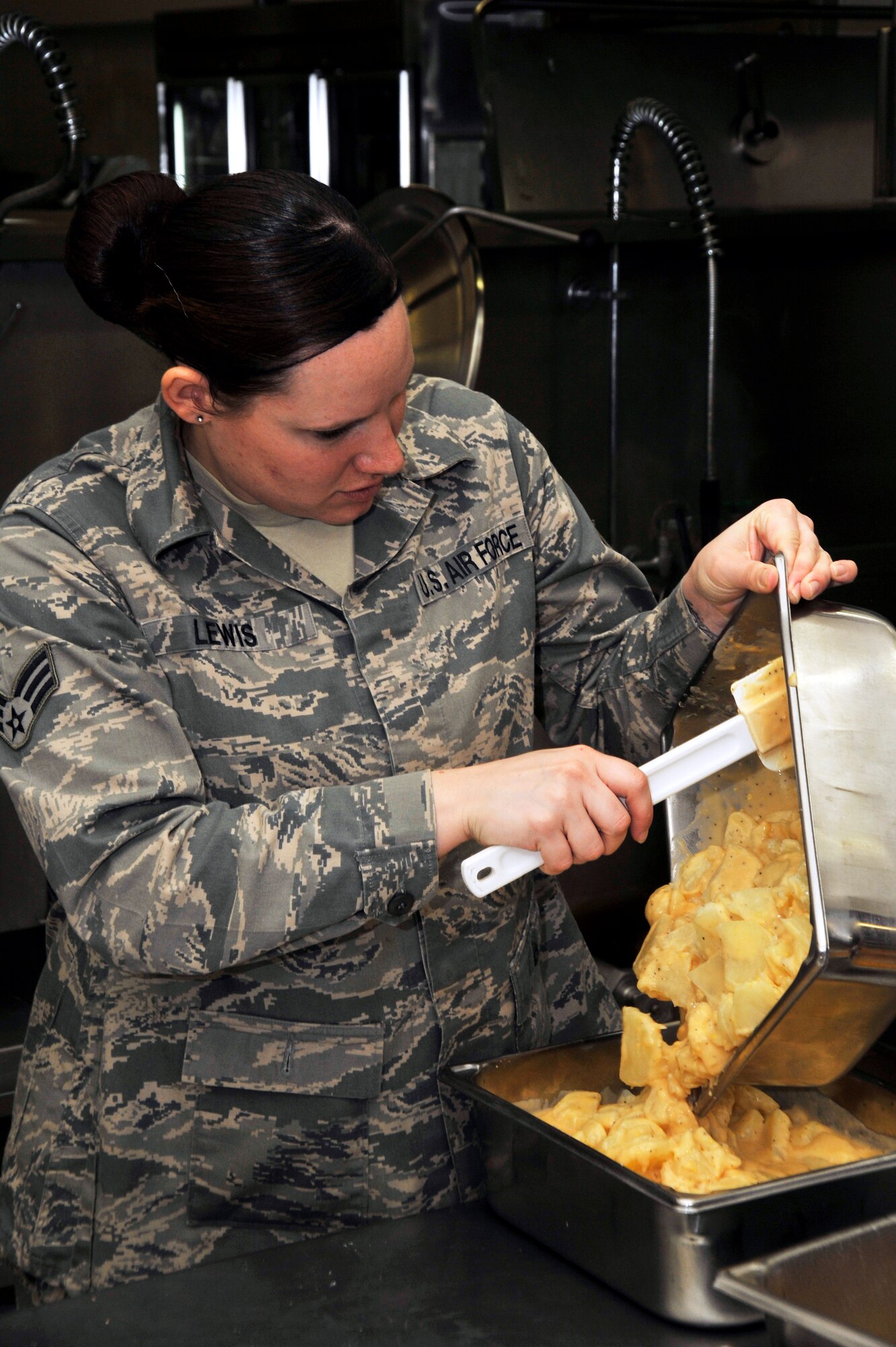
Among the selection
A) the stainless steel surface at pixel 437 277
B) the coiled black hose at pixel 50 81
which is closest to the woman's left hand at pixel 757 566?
the stainless steel surface at pixel 437 277

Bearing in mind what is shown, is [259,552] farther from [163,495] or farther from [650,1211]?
[650,1211]

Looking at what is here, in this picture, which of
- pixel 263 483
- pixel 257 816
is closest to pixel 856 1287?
pixel 257 816

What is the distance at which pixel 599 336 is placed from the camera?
2.85m

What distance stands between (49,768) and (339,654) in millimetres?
332

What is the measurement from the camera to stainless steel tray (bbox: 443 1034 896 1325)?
1096 millimetres

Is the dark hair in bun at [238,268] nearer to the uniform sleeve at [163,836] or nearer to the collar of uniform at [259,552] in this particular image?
the collar of uniform at [259,552]

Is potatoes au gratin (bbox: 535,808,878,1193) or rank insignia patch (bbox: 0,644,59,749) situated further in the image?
rank insignia patch (bbox: 0,644,59,749)

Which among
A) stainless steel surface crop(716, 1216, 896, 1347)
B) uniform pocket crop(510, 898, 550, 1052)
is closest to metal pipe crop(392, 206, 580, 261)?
uniform pocket crop(510, 898, 550, 1052)

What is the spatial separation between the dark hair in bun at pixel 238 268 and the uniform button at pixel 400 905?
19.5 inches

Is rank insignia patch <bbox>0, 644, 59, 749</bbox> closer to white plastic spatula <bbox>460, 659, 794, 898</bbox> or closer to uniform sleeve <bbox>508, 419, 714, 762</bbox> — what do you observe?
white plastic spatula <bbox>460, 659, 794, 898</bbox>

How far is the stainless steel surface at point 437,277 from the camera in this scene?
236cm

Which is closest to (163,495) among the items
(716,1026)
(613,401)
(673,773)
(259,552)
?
(259,552)

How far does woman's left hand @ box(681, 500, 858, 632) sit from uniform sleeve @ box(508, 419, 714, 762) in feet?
0.34

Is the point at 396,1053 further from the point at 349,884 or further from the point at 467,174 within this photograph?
the point at 467,174
